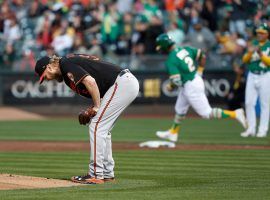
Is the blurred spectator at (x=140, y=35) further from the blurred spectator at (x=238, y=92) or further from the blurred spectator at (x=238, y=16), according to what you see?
the blurred spectator at (x=238, y=92)

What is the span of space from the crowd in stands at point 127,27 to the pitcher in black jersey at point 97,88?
14325 mm

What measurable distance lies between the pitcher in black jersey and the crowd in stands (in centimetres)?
1432

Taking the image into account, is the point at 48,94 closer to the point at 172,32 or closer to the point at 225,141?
the point at 172,32

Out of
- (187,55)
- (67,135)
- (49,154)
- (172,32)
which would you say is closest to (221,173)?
(49,154)

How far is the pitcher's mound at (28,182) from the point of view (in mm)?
9594

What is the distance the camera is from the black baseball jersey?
379 inches

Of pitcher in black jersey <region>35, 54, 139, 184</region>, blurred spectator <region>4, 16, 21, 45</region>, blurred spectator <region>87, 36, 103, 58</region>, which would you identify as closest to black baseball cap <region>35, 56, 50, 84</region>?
pitcher in black jersey <region>35, 54, 139, 184</region>

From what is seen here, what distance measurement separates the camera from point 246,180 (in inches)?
403

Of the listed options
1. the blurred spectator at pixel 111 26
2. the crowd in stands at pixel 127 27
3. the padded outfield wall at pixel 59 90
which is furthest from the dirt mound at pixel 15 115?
the blurred spectator at pixel 111 26

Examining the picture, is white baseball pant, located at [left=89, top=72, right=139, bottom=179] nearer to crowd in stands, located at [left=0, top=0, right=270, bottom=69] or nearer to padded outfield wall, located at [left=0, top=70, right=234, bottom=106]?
crowd in stands, located at [left=0, top=0, right=270, bottom=69]

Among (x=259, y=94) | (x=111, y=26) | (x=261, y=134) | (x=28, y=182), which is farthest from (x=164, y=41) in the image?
(x=111, y=26)

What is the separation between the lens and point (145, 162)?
41.6ft

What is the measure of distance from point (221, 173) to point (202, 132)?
8.15 meters

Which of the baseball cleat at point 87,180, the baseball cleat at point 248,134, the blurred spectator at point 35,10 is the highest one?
the blurred spectator at point 35,10
